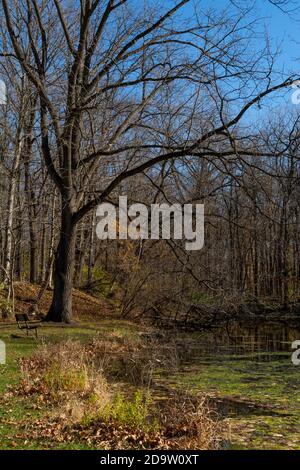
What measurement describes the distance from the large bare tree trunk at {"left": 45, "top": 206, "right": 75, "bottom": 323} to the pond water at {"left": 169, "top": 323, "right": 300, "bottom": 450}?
14.7ft

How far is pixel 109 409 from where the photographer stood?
7.69 m

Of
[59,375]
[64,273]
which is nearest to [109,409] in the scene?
[59,375]

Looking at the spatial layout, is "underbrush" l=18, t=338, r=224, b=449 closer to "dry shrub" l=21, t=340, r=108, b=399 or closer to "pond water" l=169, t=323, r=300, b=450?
"dry shrub" l=21, t=340, r=108, b=399

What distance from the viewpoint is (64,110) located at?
59.8 feet

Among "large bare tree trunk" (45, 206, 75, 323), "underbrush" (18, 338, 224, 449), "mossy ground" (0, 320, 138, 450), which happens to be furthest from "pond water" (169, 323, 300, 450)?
"large bare tree trunk" (45, 206, 75, 323)

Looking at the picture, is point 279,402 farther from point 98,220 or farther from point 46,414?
point 98,220

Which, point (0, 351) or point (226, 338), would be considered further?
point (226, 338)

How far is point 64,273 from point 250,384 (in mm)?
9615

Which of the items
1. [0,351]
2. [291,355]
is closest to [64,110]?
[0,351]

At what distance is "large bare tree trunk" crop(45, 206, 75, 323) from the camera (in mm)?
19016

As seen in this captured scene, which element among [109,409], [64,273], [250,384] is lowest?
[250,384]

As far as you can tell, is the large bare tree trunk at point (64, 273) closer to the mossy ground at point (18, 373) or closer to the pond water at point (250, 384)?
the mossy ground at point (18, 373)

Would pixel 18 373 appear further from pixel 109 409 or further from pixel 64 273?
pixel 64 273

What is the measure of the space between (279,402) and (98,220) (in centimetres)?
1942
